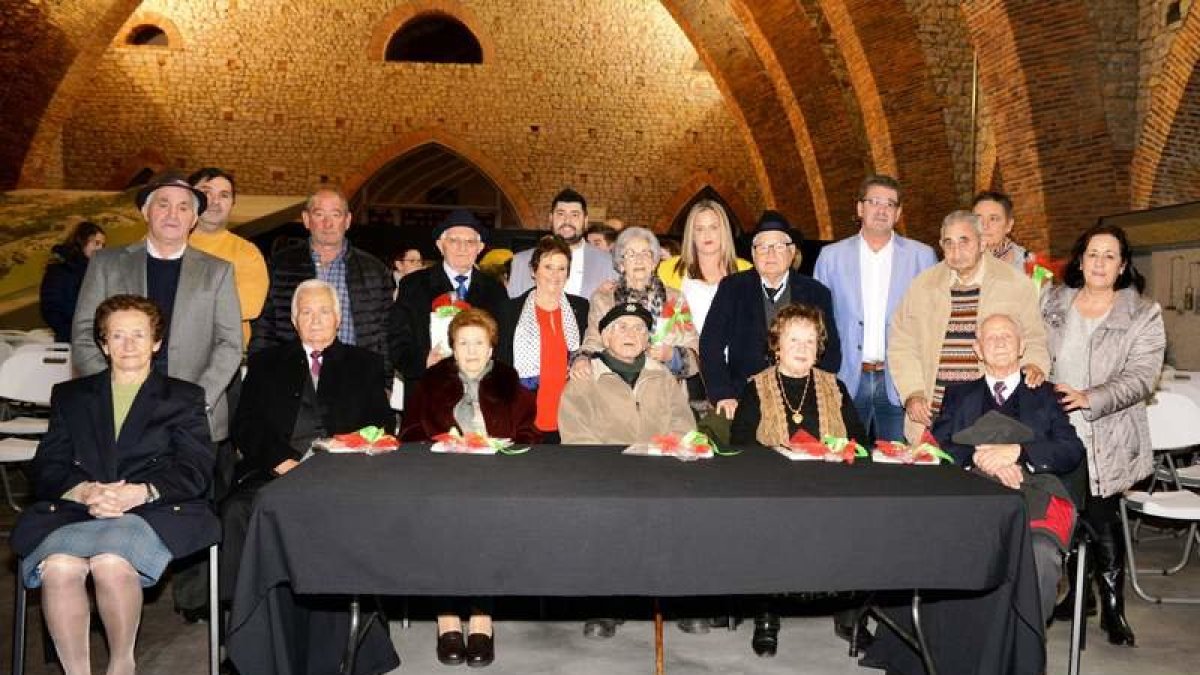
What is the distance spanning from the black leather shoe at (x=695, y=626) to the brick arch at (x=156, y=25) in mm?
18428

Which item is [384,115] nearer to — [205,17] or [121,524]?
[205,17]

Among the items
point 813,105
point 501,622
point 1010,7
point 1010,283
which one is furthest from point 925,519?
point 813,105

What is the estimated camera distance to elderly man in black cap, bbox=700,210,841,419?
15.1 feet

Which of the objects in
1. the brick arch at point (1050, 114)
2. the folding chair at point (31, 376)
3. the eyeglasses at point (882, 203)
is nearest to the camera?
the eyeglasses at point (882, 203)

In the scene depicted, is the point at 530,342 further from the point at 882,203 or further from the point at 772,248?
the point at 882,203

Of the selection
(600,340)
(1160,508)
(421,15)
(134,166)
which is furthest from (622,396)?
(134,166)

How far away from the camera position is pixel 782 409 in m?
4.08

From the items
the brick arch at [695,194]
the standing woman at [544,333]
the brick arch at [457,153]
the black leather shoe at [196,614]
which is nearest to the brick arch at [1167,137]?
the standing woman at [544,333]

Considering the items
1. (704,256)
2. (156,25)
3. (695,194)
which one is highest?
(156,25)

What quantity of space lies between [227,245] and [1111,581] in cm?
417

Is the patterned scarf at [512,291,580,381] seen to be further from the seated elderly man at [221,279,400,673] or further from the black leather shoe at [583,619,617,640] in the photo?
the black leather shoe at [583,619,617,640]

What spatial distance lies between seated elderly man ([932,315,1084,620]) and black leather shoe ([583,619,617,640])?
154cm

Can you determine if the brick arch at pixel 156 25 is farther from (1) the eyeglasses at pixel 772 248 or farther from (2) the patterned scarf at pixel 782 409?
(2) the patterned scarf at pixel 782 409

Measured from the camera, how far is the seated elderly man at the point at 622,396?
4141mm
